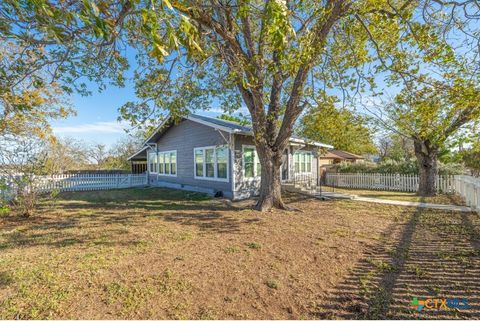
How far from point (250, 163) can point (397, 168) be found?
9955 mm

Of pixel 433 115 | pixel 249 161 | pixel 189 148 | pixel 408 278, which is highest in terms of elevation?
pixel 433 115

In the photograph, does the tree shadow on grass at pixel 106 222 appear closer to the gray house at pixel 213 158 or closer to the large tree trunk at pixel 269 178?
the large tree trunk at pixel 269 178

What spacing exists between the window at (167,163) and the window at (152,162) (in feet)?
2.87

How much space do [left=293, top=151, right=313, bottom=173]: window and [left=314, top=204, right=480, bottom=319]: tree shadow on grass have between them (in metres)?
9.18

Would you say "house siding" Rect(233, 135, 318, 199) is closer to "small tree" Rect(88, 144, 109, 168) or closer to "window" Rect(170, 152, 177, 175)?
"window" Rect(170, 152, 177, 175)

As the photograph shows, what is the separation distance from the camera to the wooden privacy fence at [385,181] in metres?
12.1

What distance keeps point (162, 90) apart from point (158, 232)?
4521 mm

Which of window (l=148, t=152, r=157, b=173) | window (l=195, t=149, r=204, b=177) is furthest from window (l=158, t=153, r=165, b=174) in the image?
window (l=195, t=149, r=204, b=177)

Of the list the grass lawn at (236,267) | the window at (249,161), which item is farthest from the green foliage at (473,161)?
the window at (249,161)

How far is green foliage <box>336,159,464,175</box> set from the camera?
1270 centimetres

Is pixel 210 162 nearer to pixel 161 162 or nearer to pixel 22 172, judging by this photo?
pixel 161 162

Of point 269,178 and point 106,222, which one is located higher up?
point 269,178

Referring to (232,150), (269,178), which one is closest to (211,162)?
(232,150)

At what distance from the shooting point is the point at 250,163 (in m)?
11.7
